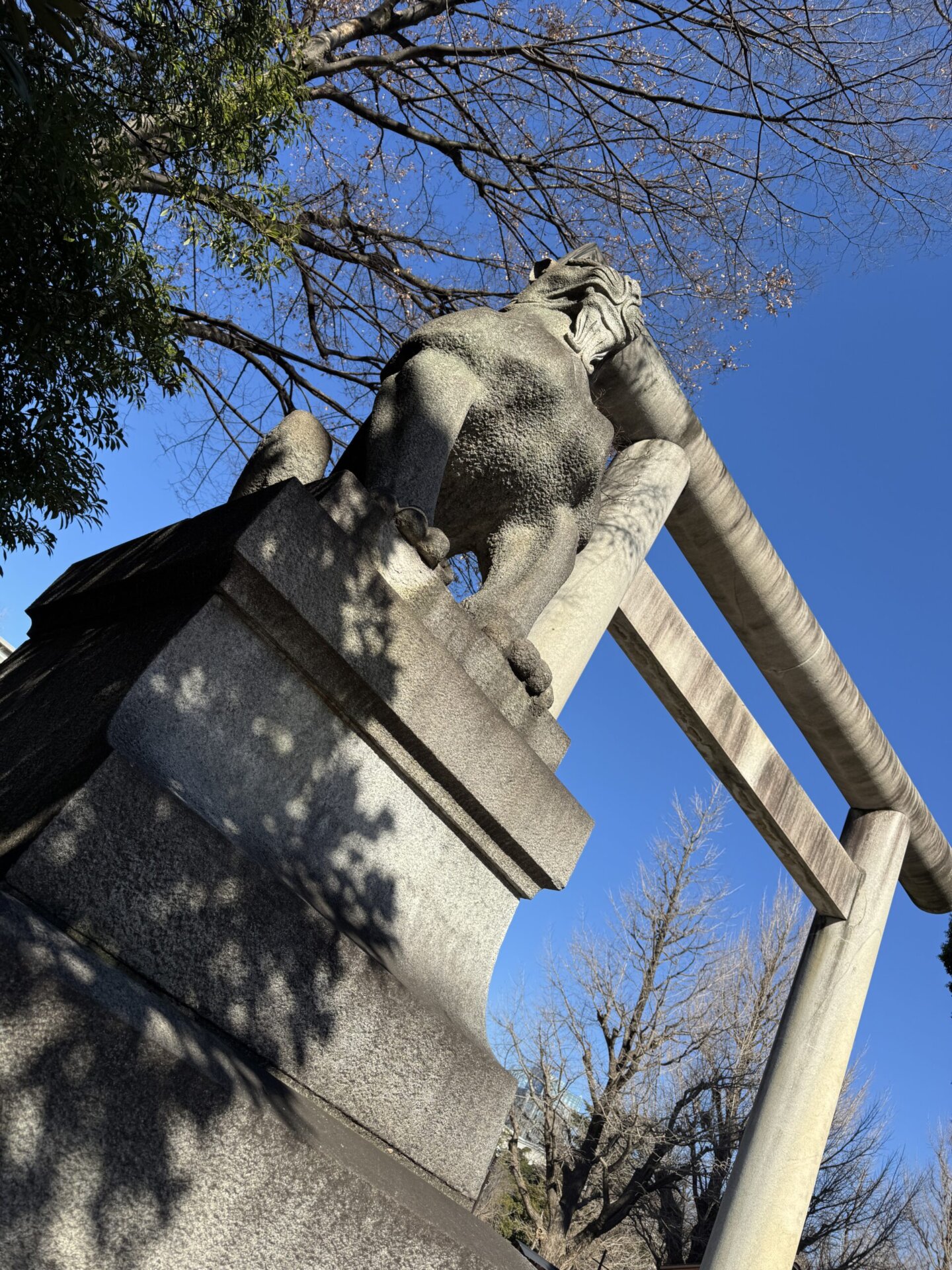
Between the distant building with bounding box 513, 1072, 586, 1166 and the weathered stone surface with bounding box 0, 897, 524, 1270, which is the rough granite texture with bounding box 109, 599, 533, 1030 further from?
the distant building with bounding box 513, 1072, 586, 1166

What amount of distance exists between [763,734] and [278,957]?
5.53 metres

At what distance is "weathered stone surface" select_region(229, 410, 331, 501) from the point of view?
321 cm

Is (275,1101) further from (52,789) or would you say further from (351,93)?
(351,93)

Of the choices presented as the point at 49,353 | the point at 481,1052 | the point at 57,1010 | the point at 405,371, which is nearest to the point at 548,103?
the point at 49,353

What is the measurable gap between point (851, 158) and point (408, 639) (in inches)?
252

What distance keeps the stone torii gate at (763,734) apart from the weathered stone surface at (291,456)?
5.33 feet

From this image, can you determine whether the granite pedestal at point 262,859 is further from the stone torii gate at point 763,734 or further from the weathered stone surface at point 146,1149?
the stone torii gate at point 763,734

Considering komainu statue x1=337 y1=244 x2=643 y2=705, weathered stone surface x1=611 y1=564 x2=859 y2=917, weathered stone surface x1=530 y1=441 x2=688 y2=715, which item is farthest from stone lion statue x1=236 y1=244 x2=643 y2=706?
weathered stone surface x1=611 y1=564 x2=859 y2=917

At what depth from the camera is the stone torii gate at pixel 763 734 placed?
18.0 ft

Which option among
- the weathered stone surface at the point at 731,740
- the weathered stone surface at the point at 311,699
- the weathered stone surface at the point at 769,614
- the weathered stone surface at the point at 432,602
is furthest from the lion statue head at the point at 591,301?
the weathered stone surface at the point at 731,740

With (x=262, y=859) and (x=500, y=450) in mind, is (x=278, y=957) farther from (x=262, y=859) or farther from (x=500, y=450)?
(x=500, y=450)

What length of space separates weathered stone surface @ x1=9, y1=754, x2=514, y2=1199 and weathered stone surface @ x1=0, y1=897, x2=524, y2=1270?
11 centimetres

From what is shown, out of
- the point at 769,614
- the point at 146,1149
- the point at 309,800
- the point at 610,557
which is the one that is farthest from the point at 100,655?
the point at 769,614

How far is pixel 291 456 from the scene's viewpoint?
322cm
